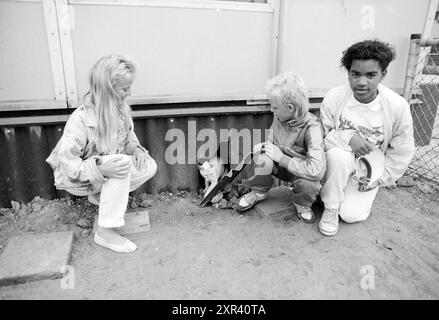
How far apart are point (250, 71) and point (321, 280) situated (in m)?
1.97

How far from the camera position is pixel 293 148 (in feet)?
8.88

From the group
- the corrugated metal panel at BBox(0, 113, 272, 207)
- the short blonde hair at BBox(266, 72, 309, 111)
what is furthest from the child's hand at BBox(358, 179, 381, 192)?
the corrugated metal panel at BBox(0, 113, 272, 207)

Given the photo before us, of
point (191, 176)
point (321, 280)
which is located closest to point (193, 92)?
point (191, 176)

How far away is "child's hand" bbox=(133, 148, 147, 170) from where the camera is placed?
2654mm

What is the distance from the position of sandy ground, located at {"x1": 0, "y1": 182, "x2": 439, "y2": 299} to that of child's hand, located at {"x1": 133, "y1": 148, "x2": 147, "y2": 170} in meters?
0.52

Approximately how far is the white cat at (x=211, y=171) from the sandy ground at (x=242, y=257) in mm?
265

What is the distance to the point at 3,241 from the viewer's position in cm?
256

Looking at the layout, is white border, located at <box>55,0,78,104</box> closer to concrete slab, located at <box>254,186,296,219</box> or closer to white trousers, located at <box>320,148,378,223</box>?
concrete slab, located at <box>254,186,296,219</box>

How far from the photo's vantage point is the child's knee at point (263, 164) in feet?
9.07

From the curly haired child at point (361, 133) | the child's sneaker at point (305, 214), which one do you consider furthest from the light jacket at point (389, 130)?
the child's sneaker at point (305, 214)

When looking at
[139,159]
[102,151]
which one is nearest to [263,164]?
[139,159]

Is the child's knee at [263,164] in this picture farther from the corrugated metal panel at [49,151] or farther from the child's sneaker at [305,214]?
the corrugated metal panel at [49,151]

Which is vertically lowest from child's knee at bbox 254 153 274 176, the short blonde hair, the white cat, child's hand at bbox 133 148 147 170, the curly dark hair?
the white cat

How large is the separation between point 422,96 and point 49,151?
396 cm
